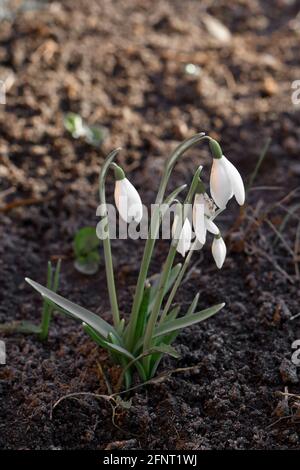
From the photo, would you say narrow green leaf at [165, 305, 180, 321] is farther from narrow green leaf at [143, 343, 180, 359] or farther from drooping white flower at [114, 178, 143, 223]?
drooping white flower at [114, 178, 143, 223]

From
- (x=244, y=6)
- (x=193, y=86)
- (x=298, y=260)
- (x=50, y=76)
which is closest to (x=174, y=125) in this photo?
(x=193, y=86)

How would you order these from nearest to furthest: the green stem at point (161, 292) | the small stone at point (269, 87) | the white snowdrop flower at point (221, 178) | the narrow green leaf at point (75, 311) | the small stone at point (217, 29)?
the white snowdrop flower at point (221, 178) < the green stem at point (161, 292) < the narrow green leaf at point (75, 311) < the small stone at point (269, 87) < the small stone at point (217, 29)

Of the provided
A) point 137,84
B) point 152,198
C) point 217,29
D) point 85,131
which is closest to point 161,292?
point 152,198

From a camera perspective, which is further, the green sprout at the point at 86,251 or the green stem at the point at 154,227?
the green sprout at the point at 86,251

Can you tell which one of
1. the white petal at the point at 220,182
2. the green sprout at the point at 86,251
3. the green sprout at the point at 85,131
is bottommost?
the green sprout at the point at 86,251

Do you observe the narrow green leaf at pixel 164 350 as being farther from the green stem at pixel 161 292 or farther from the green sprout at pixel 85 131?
the green sprout at pixel 85 131

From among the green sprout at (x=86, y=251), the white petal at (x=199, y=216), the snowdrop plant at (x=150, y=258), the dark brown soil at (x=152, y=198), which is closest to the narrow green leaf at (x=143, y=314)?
the snowdrop plant at (x=150, y=258)

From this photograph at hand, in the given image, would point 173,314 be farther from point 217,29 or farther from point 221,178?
point 217,29
